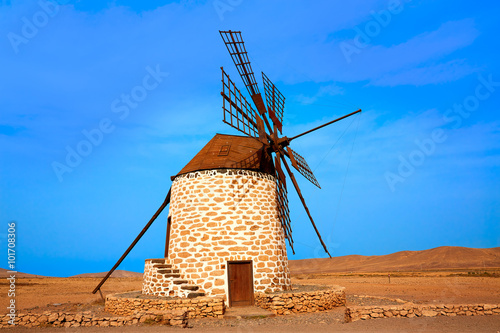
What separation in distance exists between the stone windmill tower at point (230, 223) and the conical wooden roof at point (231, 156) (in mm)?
37

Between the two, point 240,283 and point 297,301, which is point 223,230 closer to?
point 240,283

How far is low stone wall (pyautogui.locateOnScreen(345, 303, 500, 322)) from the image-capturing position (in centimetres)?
966

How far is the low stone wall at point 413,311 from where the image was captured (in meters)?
9.66

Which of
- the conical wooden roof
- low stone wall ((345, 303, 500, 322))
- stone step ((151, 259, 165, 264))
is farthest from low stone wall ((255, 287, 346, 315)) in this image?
the conical wooden roof

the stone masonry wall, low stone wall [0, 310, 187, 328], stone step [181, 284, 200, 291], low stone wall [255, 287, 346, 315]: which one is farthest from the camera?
the stone masonry wall

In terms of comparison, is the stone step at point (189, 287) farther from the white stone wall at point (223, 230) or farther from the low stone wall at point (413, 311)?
the low stone wall at point (413, 311)

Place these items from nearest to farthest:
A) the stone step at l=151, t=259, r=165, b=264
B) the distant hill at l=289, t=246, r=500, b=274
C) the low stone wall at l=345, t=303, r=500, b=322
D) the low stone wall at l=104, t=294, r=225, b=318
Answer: the low stone wall at l=345, t=303, r=500, b=322 → the low stone wall at l=104, t=294, r=225, b=318 → the stone step at l=151, t=259, r=165, b=264 → the distant hill at l=289, t=246, r=500, b=274

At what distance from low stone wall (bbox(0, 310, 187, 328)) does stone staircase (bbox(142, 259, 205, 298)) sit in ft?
8.47

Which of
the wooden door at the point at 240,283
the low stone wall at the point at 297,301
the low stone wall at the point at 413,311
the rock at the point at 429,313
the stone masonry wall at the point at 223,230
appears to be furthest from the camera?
the stone masonry wall at the point at 223,230

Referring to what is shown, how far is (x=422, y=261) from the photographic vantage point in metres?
62.0

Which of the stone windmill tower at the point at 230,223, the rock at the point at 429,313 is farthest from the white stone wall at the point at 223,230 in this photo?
the rock at the point at 429,313

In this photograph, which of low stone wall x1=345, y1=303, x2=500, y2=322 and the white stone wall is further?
the white stone wall

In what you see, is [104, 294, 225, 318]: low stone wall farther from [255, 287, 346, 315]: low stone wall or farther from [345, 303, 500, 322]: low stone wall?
[345, 303, 500, 322]: low stone wall

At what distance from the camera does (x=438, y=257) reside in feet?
203
